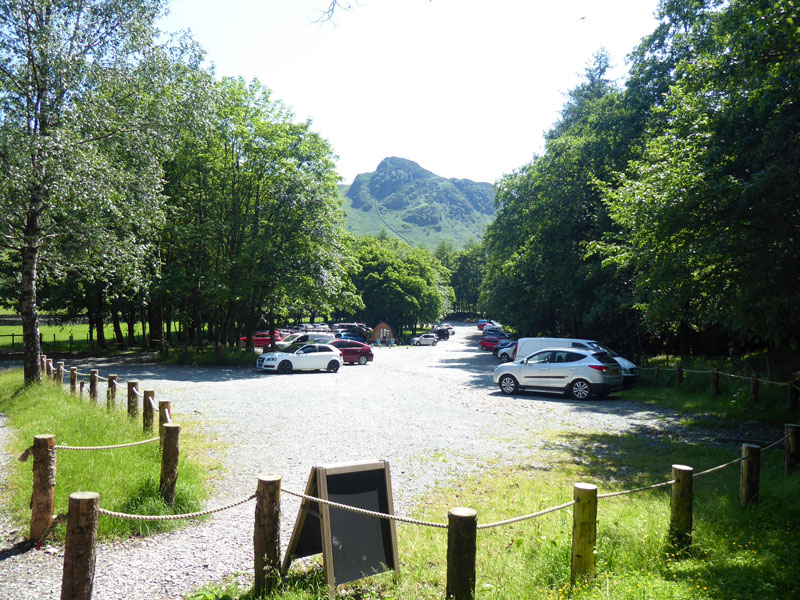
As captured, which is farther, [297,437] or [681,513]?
[297,437]

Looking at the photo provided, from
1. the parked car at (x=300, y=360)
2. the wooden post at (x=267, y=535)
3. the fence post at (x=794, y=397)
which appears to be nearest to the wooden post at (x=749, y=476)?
the wooden post at (x=267, y=535)

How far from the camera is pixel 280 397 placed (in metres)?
16.6

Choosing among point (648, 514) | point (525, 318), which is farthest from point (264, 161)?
point (648, 514)

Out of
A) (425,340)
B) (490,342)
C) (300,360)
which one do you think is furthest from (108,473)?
(425,340)

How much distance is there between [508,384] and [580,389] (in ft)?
7.84

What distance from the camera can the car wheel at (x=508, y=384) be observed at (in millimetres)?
18219

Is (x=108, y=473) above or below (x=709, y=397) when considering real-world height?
above

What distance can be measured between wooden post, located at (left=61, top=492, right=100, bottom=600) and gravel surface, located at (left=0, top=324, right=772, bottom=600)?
731 mm

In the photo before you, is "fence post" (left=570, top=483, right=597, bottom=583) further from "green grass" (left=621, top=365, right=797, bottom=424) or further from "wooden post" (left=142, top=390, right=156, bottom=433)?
"green grass" (left=621, top=365, right=797, bottom=424)

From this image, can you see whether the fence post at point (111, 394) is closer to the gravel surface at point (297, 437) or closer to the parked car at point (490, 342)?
the gravel surface at point (297, 437)

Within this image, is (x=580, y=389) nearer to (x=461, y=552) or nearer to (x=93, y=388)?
(x=93, y=388)

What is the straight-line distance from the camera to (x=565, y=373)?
17.3 meters

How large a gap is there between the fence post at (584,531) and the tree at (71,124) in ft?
44.8

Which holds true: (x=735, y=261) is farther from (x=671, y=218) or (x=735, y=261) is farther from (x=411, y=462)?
(x=411, y=462)
